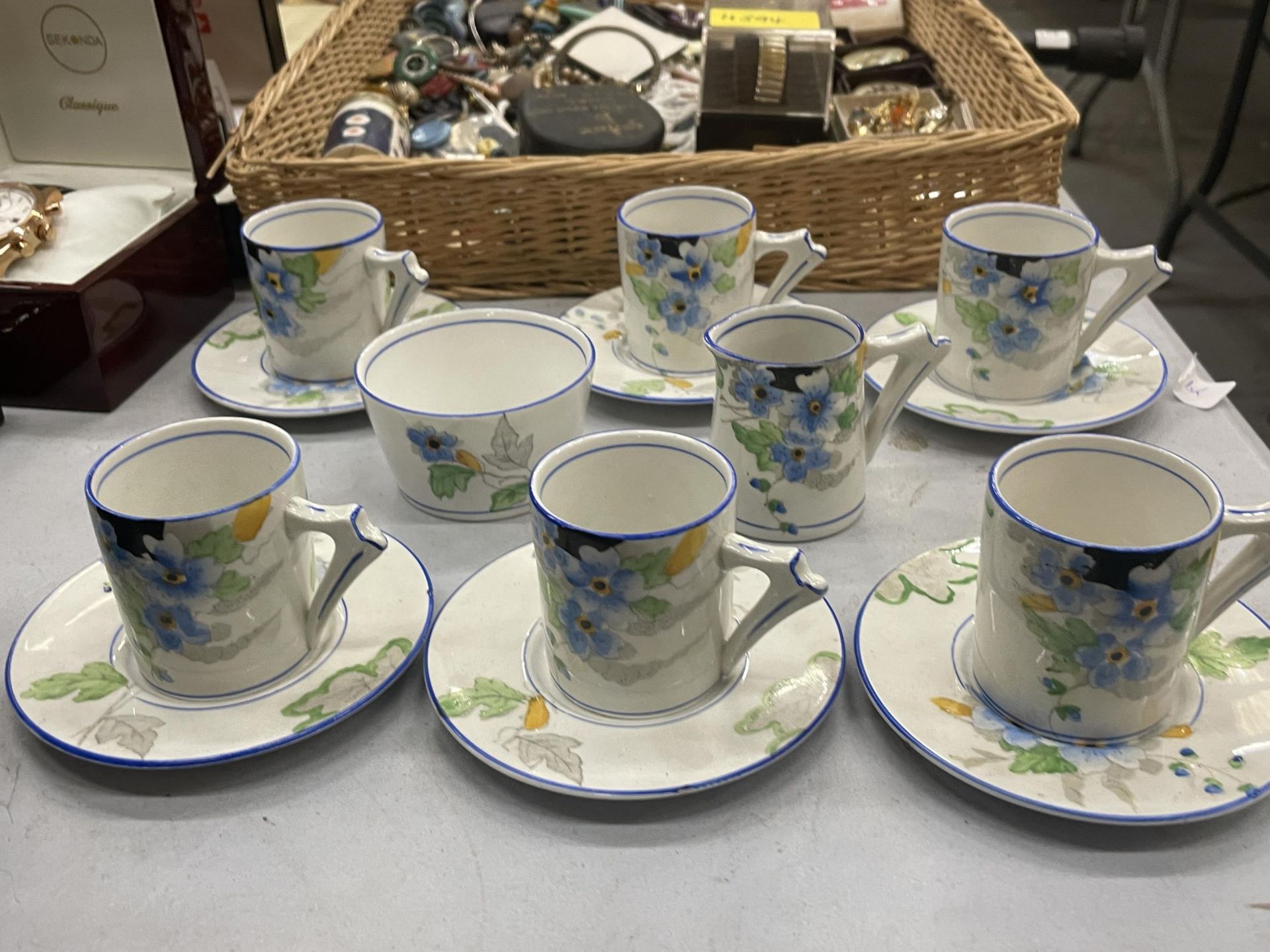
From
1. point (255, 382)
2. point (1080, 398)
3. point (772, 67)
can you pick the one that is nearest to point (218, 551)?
point (255, 382)

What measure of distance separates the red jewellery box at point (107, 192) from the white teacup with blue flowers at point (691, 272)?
1.19ft

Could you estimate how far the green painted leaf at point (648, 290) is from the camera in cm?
80

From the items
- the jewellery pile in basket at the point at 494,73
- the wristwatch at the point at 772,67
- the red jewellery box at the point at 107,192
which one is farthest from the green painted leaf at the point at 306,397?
the wristwatch at the point at 772,67

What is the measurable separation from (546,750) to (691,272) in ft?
1.26

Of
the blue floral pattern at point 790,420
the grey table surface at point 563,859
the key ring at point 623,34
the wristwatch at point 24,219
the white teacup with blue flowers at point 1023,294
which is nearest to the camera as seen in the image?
Answer: the grey table surface at point 563,859

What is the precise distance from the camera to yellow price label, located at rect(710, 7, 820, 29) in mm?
1033

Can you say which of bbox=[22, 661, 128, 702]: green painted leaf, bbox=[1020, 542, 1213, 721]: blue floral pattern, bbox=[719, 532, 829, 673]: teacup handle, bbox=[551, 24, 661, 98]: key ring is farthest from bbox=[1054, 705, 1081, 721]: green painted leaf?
bbox=[551, 24, 661, 98]: key ring

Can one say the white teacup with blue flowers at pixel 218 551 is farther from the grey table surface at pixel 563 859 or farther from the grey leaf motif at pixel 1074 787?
the grey leaf motif at pixel 1074 787

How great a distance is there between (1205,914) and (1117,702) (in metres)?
0.09

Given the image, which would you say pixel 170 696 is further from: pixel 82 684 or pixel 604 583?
pixel 604 583

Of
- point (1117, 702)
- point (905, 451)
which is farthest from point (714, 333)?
point (1117, 702)

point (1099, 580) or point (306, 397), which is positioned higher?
point (1099, 580)

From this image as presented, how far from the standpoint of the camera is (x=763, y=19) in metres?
1.05

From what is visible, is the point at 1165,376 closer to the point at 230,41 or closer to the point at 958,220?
the point at 958,220
